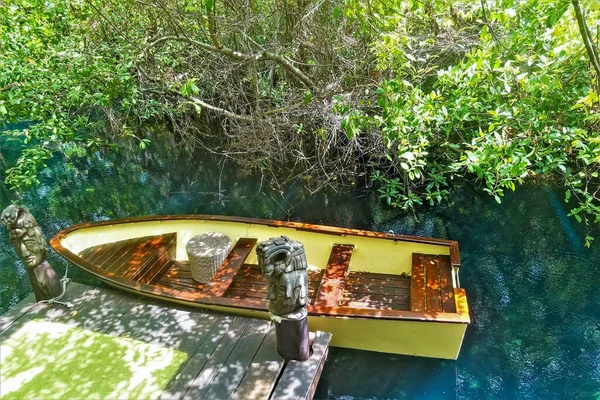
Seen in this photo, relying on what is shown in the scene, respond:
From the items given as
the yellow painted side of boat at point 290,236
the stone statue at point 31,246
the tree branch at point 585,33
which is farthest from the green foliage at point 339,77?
the stone statue at point 31,246

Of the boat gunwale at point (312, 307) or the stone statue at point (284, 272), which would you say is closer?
the stone statue at point (284, 272)

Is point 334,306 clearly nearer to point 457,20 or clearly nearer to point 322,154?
point 322,154

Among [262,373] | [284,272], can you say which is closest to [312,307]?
[262,373]

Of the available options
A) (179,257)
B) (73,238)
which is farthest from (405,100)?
(73,238)

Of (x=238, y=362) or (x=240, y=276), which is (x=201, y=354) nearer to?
(x=238, y=362)

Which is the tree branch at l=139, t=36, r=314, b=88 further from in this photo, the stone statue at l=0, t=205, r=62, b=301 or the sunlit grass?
the sunlit grass

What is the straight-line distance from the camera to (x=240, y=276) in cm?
474

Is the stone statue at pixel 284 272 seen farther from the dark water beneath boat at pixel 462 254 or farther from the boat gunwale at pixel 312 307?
the dark water beneath boat at pixel 462 254

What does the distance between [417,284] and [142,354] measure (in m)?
2.72

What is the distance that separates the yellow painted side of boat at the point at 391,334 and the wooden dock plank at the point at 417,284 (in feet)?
0.80

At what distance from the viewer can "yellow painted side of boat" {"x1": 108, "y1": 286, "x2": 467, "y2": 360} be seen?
349 cm

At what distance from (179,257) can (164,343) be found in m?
Result: 1.71

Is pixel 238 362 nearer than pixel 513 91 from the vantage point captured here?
Yes

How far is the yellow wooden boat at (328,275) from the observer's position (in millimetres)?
3582
